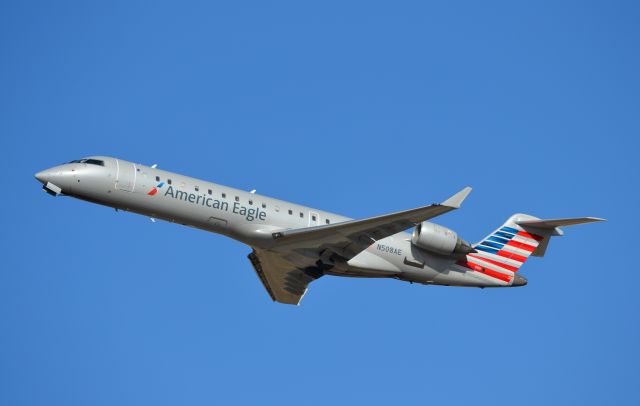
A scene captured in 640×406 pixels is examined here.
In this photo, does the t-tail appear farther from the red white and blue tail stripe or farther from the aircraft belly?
the aircraft belly

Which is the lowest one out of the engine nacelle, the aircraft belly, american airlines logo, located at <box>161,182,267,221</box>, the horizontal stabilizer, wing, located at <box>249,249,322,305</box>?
wing, located at <box>249,249,322,305</box>

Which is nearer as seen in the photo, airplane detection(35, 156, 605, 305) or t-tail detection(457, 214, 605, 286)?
airplane detection(35, 156, 605, 305)

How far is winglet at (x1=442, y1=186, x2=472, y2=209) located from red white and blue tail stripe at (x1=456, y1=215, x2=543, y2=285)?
17.1ft

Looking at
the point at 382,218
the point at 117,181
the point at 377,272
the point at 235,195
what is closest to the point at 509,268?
the point at 377,272

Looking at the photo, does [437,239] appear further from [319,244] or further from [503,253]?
[319,244]

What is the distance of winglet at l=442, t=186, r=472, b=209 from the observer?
2142cm

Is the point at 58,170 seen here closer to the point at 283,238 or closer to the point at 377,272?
the point at 283,238

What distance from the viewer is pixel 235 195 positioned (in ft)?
79.2

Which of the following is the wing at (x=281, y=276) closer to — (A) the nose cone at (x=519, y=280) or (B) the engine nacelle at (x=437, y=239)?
(B) the engine nacelle at (x=437, y=239)

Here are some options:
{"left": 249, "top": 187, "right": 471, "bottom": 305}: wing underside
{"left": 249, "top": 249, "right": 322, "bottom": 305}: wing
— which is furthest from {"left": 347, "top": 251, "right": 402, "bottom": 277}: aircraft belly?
{"left": 249, "top": 249, "right": 322, "bottom": 305}: wing

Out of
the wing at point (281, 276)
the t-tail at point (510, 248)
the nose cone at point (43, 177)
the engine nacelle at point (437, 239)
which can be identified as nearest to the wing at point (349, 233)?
the wing at point (281, 276)

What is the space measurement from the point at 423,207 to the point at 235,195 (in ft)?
17.7

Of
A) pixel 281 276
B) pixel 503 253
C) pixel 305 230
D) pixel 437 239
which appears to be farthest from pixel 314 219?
pixel 503 253

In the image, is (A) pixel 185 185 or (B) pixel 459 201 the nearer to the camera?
(B) pixel 459 201
